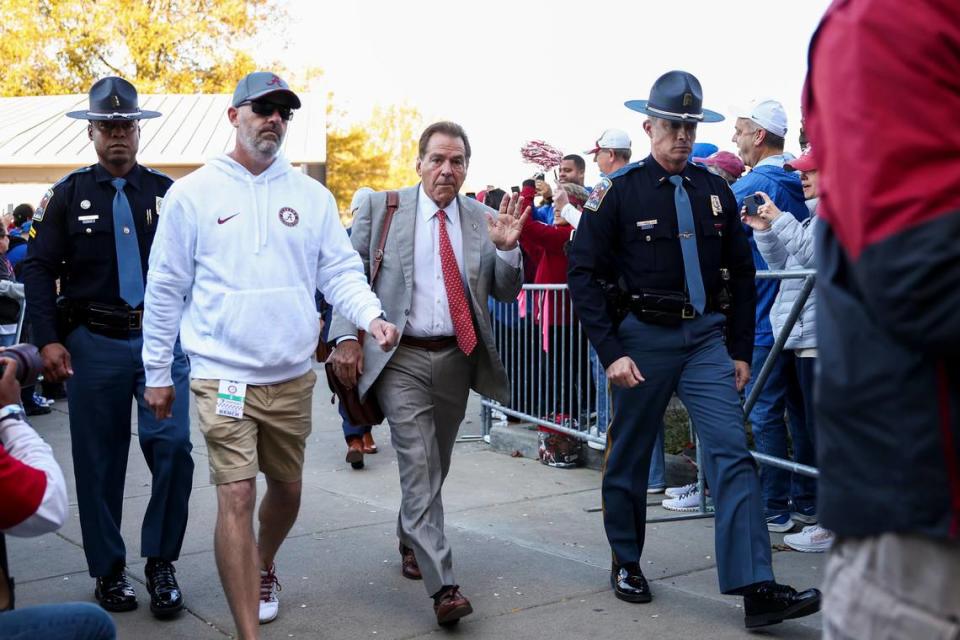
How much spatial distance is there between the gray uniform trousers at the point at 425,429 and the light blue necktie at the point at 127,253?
111 centimetres

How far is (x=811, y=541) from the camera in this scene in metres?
5.49

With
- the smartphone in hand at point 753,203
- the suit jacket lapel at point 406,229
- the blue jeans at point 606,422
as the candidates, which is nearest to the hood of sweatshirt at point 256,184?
the suit jacket lapel at point 406,229

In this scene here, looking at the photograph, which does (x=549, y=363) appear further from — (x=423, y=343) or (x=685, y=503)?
(x=423, y=343)

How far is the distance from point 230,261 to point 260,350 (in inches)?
13.6

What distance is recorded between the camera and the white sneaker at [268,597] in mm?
4527

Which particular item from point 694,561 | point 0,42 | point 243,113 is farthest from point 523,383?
point 0,42

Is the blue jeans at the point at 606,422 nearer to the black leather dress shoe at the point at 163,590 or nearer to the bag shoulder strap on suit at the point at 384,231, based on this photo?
the bag shoulder strap on suit at the point at 384,231

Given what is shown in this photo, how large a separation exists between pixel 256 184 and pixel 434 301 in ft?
3.37

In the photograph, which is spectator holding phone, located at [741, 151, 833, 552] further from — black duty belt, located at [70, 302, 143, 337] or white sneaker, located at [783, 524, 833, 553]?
black duty belt, located at [70, 302, 143, 337]

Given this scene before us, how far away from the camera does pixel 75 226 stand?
4.76 meters

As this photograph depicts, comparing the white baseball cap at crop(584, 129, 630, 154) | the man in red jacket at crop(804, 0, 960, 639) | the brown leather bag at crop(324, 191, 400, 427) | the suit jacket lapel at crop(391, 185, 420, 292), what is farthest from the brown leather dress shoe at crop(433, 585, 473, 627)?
the white baseball cap at crop(584, 129, 630, 154)

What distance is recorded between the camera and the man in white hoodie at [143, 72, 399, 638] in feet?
13.2

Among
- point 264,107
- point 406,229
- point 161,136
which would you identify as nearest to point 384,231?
point 406,229

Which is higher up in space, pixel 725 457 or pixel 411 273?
pixel 411 273
